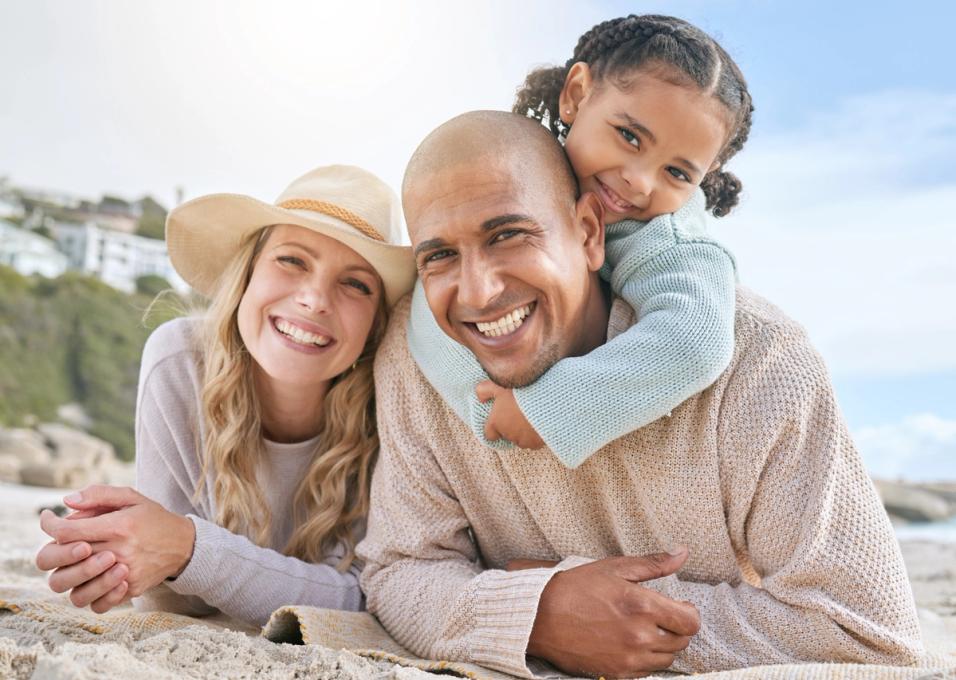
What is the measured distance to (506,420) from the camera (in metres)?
2.92

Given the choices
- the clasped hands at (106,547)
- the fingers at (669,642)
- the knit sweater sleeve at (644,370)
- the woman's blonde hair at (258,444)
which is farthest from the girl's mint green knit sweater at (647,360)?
the clasped hands at (106,547)

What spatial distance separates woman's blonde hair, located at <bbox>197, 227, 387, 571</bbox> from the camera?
3707 mm

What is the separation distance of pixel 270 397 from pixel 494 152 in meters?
1.44

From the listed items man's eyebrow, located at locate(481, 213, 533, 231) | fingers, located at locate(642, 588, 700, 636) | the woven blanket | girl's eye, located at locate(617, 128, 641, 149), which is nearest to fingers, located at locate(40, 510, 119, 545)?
the woven blanket

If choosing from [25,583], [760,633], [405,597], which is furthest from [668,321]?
[25,583]

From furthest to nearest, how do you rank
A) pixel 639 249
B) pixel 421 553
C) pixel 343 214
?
pixel 343 214, pixel 421 553, pixel 639 249

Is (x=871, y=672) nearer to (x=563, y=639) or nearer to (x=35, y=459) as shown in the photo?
(x=563, y=639)

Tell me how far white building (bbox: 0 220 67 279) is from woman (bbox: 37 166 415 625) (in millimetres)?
31823

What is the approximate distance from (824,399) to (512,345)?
90 centimetres

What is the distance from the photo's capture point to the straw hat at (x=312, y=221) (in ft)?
11.5

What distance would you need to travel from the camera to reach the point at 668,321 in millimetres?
2701

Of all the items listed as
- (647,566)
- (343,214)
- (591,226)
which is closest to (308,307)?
(343,214)

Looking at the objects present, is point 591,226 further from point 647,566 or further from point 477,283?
point 647,566

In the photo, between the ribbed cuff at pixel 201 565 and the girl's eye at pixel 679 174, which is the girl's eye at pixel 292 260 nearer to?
the ribbed cuff at pixel 201 565
